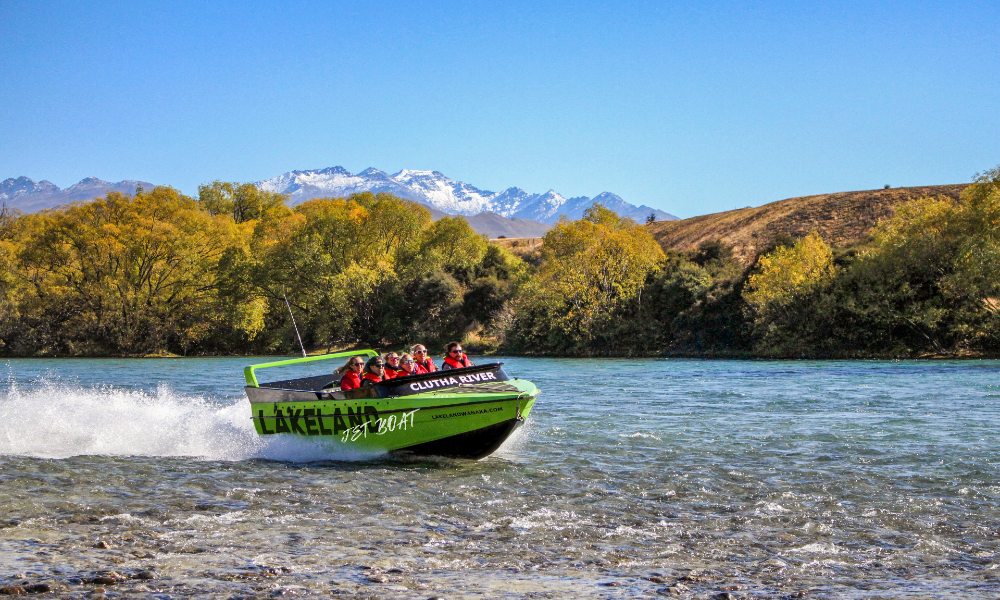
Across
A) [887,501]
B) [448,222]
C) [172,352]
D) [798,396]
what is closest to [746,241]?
[448,222]

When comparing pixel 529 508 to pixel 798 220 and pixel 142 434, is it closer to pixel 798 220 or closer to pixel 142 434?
pixel 142 434

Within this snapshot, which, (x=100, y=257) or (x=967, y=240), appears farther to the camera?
(x=100, y=257)

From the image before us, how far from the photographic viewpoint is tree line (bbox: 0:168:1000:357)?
5272cm

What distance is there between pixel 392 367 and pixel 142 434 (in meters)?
5.55

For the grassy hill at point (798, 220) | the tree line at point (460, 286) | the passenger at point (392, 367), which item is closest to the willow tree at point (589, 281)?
the tree line at point (460, 286)

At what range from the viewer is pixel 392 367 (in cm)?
1822

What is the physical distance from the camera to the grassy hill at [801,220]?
87375 mm

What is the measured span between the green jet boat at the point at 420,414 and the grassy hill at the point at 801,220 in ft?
217

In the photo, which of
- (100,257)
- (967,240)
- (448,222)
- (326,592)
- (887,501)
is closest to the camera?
(326,592)

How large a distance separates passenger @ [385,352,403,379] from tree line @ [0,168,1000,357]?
40.2 metres

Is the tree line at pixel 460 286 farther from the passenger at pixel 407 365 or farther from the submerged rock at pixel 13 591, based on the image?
the submerged rock at pixel 13 591

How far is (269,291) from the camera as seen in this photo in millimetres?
76188

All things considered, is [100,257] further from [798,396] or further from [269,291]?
[798,396]

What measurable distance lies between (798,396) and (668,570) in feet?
68.1
